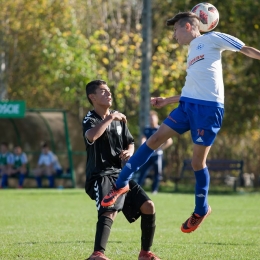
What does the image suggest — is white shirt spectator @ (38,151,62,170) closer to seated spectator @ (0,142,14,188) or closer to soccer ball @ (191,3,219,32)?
seated spectator @ (0,142,14,188)

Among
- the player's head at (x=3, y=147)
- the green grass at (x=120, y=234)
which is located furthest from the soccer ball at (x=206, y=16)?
the player's head at (x=3, y=147)

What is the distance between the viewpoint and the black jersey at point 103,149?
25.6 ft

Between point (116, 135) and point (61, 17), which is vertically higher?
point (61, 17)

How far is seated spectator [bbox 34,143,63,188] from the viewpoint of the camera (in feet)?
88.6

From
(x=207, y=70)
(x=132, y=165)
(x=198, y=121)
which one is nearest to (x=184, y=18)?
(x=207, y=70)

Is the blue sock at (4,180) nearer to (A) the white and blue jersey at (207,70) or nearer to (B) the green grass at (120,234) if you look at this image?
(B) the green grass at (120,234)

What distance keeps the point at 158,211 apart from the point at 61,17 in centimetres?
2564

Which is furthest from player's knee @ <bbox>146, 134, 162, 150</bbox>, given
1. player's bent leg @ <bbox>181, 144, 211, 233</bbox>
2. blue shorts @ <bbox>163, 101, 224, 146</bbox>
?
player's bent leg @ <bbox>181, 144, 211, 233</bbox>

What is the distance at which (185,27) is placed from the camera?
821 centimetres

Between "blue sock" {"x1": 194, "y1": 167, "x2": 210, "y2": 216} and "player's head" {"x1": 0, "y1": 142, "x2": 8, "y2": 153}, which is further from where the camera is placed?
"player's head" {"x1": 0, "y1": 142, "x2": 8, "y2": 153}

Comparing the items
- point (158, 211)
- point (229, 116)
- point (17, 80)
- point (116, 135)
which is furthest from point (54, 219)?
point (17, 80)

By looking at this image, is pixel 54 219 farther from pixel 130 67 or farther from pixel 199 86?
pixel 130 67

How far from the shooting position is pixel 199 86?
7961mm

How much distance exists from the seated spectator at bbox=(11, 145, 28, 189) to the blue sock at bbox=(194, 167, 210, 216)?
1943 centimetres
